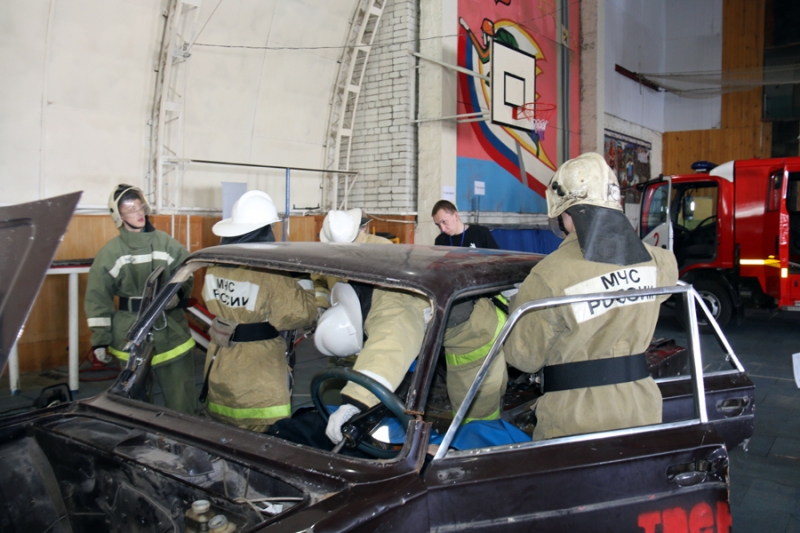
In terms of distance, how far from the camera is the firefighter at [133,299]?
395 cm

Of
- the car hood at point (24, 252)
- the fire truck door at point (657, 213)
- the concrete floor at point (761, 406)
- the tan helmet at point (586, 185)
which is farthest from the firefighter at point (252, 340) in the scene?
the fire truck door at point (657, 213)

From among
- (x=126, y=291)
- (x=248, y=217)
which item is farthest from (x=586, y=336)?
(x=126, y=291)

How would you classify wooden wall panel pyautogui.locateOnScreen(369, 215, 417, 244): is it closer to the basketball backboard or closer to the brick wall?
the brick wall

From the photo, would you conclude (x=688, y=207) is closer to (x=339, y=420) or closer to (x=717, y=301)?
(x=717, y=301)

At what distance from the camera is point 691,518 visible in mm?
1943

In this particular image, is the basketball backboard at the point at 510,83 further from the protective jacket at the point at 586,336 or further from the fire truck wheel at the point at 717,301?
the protective jacket at the point at 586,336

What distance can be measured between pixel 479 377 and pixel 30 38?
6272 mm

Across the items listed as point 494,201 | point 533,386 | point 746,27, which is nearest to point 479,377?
point 533,386

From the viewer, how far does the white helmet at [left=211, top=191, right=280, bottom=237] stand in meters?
3.34

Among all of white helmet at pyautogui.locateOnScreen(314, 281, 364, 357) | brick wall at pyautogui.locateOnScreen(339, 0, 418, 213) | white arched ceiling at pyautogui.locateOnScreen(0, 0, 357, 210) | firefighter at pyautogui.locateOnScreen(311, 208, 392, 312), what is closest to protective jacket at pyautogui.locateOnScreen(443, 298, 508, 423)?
white helmet at pyautogui.locateOnScreen(314, 281, 364, 357)

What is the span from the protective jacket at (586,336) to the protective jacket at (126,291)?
8.44 feet

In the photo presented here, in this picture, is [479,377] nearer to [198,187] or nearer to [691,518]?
[691,518]

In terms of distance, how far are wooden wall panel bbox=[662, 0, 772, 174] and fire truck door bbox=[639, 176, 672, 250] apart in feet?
32.1

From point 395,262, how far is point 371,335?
277 millimetres
